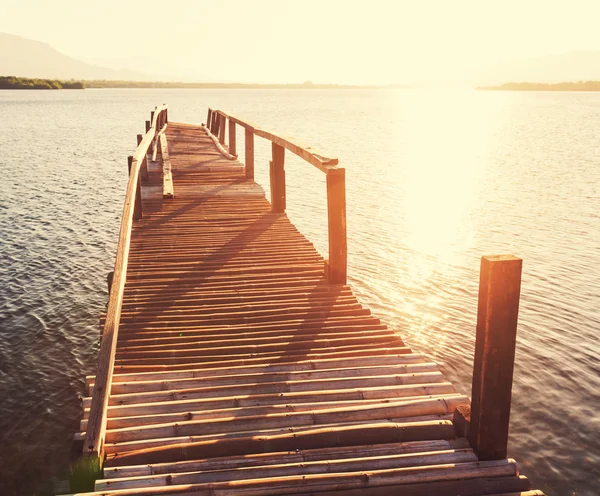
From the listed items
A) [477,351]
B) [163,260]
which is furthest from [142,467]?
[163,260]

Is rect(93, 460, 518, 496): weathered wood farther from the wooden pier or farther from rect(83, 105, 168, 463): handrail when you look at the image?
rect(83, 105, 168, 463): handrail

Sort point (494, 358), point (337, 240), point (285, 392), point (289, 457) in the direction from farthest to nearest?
point (337, 240) < point (285, 392) < point (494, 358) < point (289, 457)

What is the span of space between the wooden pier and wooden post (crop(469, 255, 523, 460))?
0.01 meters

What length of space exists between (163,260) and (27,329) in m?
4.44

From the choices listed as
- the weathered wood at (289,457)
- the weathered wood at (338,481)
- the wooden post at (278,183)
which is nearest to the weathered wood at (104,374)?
the weathered wood at (289,457)

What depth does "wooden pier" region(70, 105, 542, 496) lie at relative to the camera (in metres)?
4.64

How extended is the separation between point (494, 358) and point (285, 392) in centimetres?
189

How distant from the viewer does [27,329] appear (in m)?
12.2

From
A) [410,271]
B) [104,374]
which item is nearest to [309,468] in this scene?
[104,374]

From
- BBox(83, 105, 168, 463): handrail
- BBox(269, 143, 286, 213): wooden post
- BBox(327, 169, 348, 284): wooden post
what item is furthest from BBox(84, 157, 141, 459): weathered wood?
BBox(269, 143, 286, 213): wooden post

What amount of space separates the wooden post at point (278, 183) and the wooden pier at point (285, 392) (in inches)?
137

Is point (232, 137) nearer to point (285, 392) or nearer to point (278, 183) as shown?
point (278, 183)

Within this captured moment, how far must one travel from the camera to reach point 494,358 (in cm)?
496

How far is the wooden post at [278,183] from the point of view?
12562 mm
